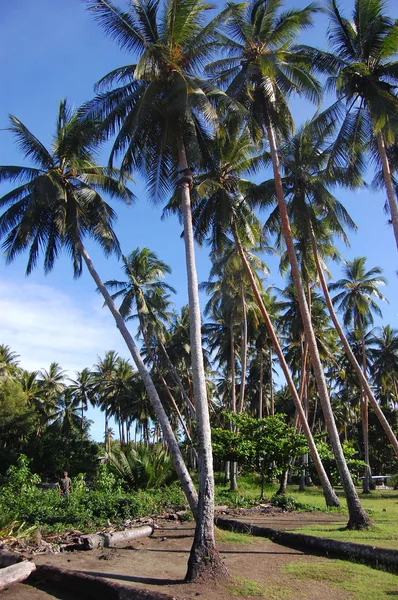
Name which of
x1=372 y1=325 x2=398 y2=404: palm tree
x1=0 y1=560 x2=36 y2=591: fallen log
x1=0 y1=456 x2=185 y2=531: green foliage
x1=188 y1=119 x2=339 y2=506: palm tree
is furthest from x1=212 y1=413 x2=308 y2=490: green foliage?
x1=372 y1=325 x2=398 y2=404: palm tree

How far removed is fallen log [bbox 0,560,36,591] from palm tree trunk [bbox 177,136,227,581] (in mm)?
2804

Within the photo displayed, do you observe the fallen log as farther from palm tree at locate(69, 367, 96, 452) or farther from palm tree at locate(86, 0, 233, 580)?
palm tree at locate(69, 367, 96, 452)

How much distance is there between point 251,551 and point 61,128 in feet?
50.5

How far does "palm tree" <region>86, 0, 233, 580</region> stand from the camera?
11531 mm

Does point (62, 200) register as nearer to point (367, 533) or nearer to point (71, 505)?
point (71, 505)

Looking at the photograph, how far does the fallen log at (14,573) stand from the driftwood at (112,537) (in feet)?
8.60

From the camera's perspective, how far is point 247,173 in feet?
65.6

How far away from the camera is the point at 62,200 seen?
1678 centimetres

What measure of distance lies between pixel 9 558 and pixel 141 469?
9.42 meters

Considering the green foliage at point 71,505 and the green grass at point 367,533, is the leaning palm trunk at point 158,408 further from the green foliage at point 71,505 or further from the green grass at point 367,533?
the green grass at point 367,533

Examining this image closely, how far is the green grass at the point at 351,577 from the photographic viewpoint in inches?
263

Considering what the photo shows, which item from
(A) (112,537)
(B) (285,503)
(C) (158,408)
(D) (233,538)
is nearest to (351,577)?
(D) (233,538)

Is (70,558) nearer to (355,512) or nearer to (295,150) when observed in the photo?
(355,512)

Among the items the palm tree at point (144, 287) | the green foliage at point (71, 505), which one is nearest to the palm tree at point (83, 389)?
the palm tree at point (144, 287)
